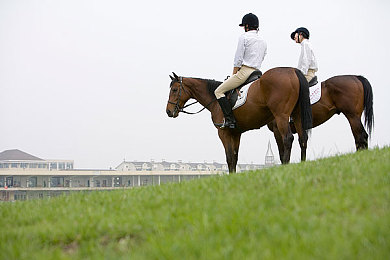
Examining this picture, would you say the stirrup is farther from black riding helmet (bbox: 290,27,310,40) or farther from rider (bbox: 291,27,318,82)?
black riding helmet (bbox: 290,27,310,40)

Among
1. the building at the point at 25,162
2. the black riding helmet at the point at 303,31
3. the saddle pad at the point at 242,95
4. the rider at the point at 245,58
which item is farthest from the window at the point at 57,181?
the saddle pad at the point at 242,95

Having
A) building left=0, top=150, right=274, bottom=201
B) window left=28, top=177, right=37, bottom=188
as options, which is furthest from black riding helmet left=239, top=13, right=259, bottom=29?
window left=28, top=177, right=37, bottom=188

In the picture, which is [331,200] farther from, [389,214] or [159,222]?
[159,222]

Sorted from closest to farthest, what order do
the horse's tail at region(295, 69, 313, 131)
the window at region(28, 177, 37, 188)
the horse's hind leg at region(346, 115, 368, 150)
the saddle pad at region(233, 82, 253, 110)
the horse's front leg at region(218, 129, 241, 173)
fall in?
the horse's tail at region(295, 69, 313, 131) → the saddle pad at region(233, 82, 253, 110) → the horse's front leg at region(218, 129, 241, 173) → the horse's hind leg at region(346, 115, 368, 150) → the window at region(28, 177, 37, 188)

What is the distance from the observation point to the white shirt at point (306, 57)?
39.2 feet

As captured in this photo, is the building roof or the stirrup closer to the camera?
the stirrup

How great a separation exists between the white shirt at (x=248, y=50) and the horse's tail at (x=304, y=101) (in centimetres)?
119

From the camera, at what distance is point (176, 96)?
12.1 meters

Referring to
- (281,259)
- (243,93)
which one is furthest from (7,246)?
(243,93)

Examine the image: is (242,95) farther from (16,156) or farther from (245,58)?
(16,156)

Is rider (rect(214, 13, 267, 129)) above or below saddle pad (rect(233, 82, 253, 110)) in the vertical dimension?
above

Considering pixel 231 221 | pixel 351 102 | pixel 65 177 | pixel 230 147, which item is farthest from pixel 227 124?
pixel 65 177

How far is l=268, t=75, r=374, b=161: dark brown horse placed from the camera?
11.6m

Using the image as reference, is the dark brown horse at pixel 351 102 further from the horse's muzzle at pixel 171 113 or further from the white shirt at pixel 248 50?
the horse's muzzle at pixel 171 113
